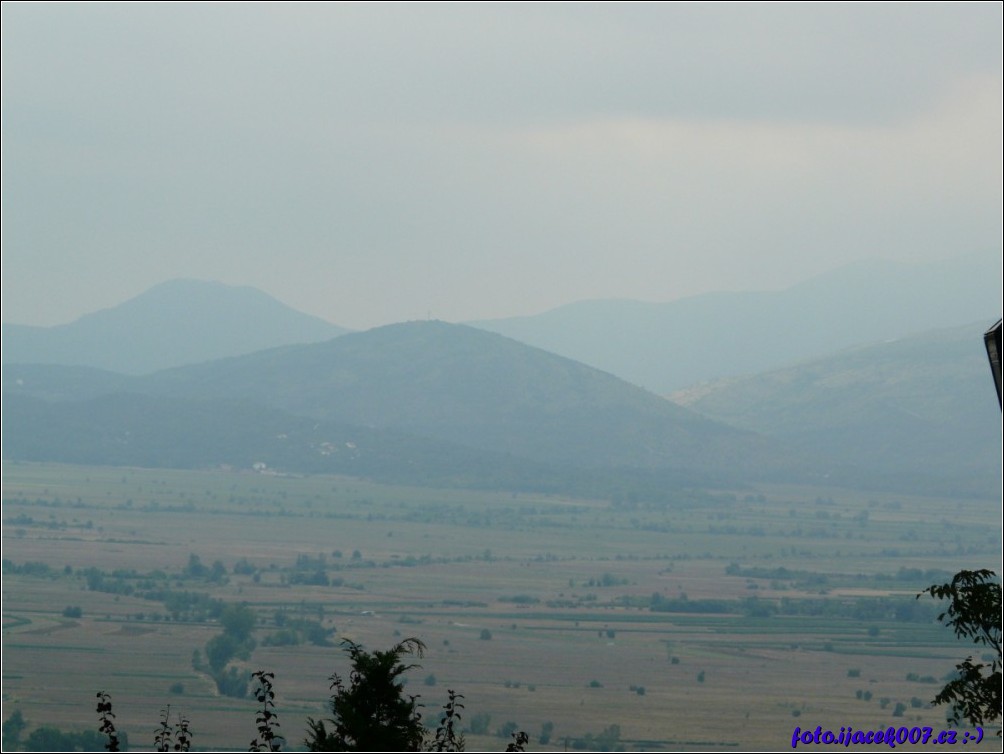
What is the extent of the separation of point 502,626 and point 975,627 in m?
108

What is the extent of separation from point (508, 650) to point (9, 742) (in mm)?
50378

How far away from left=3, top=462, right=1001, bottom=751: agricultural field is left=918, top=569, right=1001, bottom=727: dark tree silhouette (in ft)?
78.7

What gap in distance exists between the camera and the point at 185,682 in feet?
291

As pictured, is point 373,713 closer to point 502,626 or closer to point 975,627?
point 975,627

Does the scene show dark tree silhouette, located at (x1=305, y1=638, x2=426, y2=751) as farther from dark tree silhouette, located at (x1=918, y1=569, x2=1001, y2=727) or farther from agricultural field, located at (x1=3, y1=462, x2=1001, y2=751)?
agricultural field, located at (x1=3, y1=462, x2=1001, y2=751)

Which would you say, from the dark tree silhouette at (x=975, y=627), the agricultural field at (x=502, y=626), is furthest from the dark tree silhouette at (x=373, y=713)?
the agricultural field at (x=502, y=626)

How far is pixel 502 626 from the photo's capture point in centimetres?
12100

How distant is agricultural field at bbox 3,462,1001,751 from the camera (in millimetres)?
79562

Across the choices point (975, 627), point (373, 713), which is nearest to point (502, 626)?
point (373, 713)

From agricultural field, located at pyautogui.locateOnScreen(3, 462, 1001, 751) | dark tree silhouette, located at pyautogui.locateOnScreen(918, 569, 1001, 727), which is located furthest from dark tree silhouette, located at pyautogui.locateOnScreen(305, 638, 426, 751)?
agricultural field, located at pyautogui.locateOnScreen(3, 462, 1001, 751)

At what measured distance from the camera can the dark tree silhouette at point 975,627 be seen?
45.9 ft

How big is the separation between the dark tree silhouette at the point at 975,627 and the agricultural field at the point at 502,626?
2399 centimetres

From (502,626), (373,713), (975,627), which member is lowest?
(502,626)

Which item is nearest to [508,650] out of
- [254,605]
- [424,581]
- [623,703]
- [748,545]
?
[623,703]
